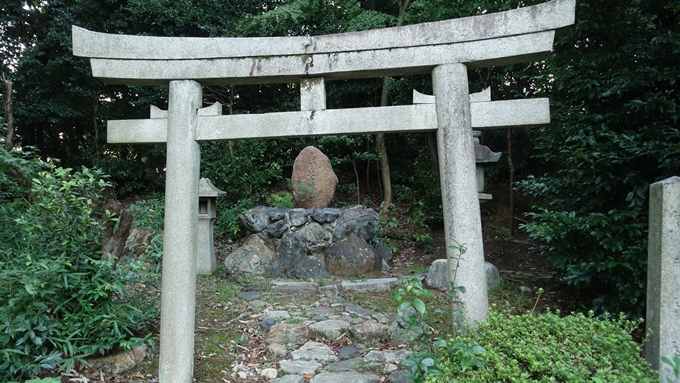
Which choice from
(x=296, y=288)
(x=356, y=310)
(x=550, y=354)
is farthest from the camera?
(x=296, y=288)

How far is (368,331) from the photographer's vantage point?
448cm

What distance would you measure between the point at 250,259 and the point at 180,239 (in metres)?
4.17

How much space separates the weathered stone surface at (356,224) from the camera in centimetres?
800

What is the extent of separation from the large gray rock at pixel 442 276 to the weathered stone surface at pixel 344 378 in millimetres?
2883

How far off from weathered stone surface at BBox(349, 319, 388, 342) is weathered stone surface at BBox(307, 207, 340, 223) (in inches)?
142

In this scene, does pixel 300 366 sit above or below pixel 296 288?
below

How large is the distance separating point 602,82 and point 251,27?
8964 millimetres

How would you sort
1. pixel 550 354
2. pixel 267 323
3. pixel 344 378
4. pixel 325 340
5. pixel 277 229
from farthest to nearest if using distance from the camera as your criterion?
pixel 277 229 → pixel 267 323 → pixel 325 340 → pixel 344 378 → pixel 550 354

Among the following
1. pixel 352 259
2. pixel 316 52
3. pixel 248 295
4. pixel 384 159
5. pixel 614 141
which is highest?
pixel 384 159

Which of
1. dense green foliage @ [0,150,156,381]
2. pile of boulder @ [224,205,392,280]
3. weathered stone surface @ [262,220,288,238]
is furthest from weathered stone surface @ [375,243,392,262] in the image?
dense green foliage @ [0,150,156,381]

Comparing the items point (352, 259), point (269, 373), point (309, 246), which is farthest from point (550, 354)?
point (309, 246)

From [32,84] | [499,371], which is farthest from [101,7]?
[499,371]

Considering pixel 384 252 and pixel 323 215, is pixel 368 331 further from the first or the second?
pixel 384 252

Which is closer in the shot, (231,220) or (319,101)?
(319,101)
